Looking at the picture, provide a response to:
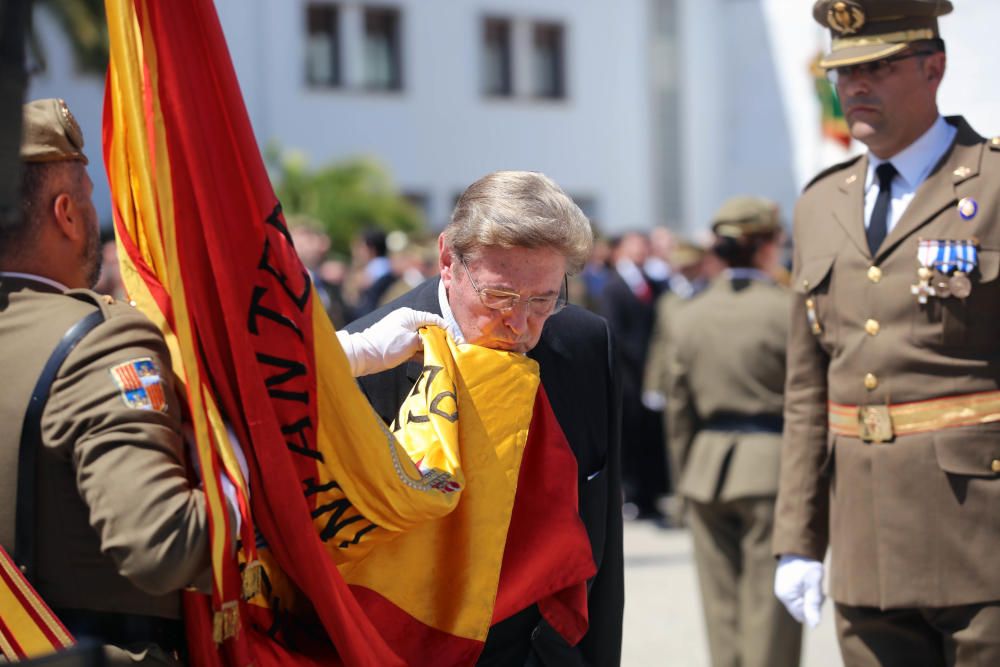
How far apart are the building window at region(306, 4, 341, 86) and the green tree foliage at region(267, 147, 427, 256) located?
3.20 metres

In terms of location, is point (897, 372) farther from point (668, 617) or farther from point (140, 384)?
point (668, 617)

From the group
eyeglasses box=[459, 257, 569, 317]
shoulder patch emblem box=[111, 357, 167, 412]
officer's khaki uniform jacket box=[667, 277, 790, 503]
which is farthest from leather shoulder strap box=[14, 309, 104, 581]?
officer's khaki uniform jacket box=[667, 277, 790, 503]

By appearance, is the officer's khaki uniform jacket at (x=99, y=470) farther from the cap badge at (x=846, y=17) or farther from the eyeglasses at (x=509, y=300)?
the cap badge at (x=846, y=17)

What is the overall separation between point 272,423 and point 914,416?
1.88 metres

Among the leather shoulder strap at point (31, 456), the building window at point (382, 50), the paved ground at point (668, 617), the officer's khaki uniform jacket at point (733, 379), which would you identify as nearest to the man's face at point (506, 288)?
the leather shoulder strap at point (31, 456)

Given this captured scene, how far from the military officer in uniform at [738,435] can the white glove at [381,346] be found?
3.03 metres

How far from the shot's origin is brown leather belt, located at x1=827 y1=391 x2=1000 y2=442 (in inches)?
133

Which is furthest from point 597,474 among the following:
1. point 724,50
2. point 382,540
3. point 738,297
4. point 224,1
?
point 724,50

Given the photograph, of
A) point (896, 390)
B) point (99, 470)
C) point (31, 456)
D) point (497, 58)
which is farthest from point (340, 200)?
point (99, 470)

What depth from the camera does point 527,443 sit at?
9.52 ft

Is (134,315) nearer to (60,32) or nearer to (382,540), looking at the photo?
(382,540)

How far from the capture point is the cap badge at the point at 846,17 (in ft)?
12.0

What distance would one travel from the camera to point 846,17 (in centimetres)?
370

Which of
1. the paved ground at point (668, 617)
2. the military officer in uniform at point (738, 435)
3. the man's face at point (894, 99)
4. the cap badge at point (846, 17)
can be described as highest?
the cap badge at point (846, 17)
